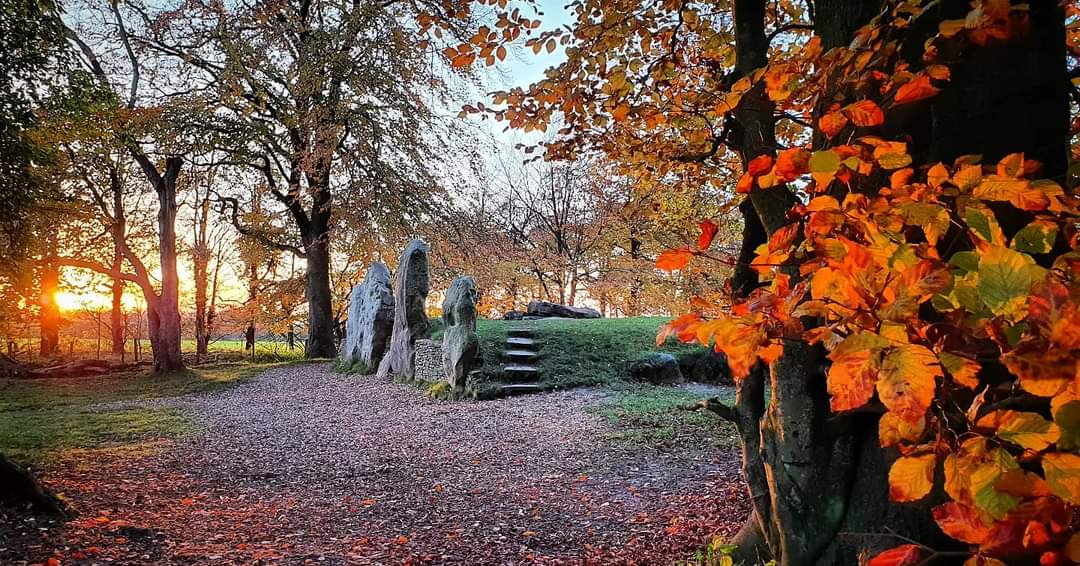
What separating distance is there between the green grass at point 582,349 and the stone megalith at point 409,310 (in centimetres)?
122

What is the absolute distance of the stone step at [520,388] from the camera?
933 centimetres

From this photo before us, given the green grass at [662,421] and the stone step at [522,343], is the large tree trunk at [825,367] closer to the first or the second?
the green grass at [662,421]

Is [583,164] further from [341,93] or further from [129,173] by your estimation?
[129,173]

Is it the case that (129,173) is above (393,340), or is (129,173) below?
above

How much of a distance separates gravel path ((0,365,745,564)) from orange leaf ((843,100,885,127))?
252cm

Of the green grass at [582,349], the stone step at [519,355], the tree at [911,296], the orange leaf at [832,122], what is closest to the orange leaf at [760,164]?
the tree at [911,296]

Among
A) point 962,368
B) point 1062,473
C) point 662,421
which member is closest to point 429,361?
point 662,421

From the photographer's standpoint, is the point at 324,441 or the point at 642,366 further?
the point at 642,366

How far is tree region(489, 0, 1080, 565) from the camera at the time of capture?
1.08 m

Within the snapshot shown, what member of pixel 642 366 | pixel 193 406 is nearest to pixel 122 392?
pixel 193 406

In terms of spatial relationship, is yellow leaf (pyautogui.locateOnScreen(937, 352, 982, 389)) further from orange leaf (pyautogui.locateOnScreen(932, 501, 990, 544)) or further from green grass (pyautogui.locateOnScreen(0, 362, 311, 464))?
green grass (pyautogui.locateOnScreen(0, 362, 311, 464))

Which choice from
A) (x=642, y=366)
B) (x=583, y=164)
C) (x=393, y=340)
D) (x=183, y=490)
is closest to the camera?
(x=183, y=490)

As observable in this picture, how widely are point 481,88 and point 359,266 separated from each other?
29.5 ft

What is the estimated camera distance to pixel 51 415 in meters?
8.27
